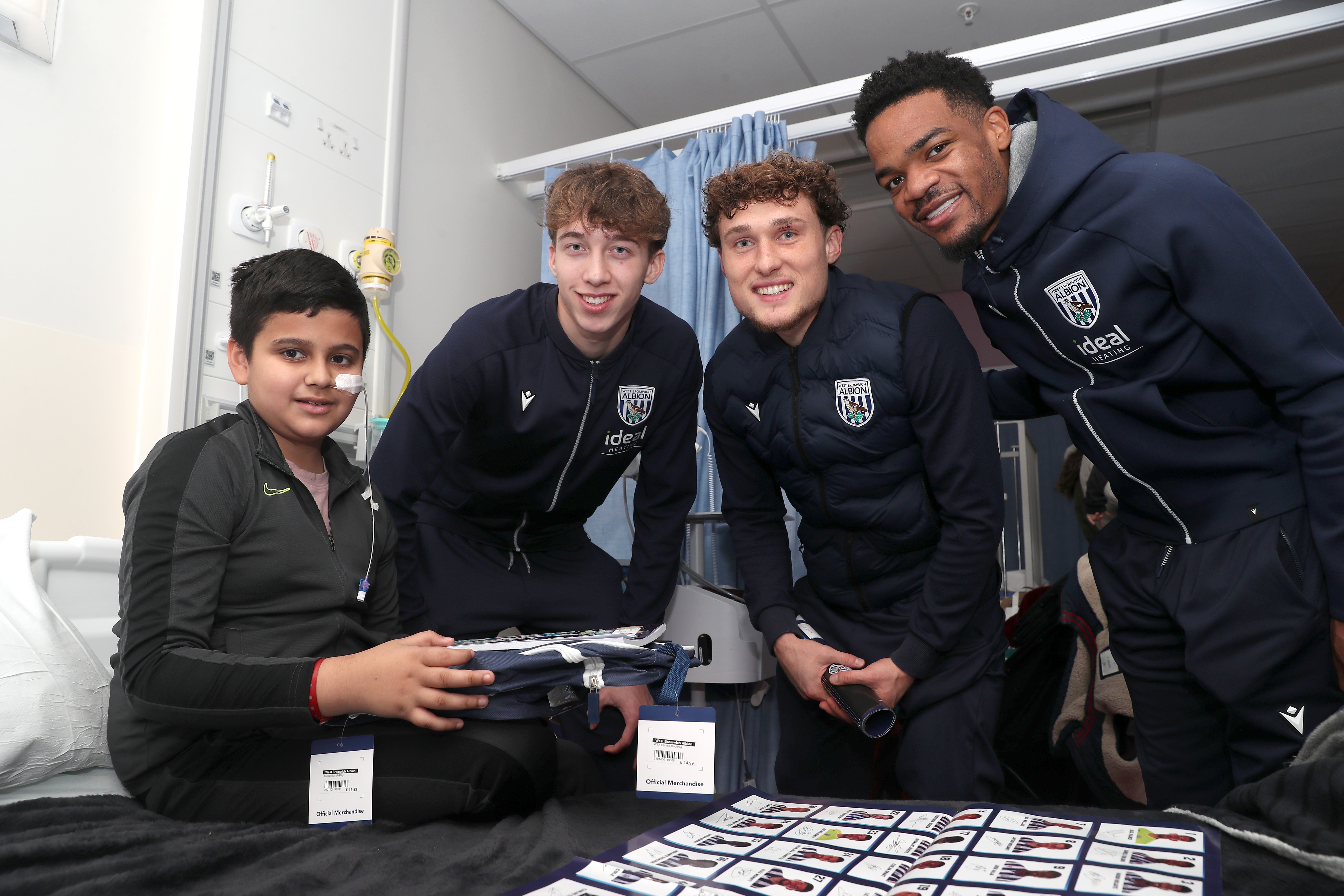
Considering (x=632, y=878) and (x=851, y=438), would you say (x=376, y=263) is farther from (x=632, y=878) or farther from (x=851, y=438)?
(x=632, y=878)

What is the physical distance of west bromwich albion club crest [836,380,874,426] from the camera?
1317 mm

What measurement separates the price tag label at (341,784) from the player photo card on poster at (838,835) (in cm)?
44

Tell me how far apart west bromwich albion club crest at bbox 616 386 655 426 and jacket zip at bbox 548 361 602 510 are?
0.05 m

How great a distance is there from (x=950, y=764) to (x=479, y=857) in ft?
2.67

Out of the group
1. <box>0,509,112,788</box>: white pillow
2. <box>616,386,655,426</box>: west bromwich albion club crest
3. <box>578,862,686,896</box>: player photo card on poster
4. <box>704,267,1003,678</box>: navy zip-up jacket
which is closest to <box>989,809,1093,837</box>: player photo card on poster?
<box>578,862,686,896</box>: player photo card on poster

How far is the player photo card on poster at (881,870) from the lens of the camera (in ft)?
2.33

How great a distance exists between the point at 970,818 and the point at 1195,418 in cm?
68

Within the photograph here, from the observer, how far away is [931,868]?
2.35 ft

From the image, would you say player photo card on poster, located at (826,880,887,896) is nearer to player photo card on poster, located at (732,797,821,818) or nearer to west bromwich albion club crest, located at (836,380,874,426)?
player photo card on poster, located at (732,797,821,818)

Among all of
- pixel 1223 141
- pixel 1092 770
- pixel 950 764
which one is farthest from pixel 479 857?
pixel 1223 141

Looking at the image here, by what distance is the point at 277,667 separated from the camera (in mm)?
855

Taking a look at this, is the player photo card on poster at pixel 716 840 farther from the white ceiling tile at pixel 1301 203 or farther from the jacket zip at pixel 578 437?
the white ceiling tile at pixel 1301 203

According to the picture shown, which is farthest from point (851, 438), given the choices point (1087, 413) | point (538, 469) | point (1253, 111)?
point (1253, 111)

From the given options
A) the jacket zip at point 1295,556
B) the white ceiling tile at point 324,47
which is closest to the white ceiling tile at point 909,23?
the white ceiling tile at point 324,47
